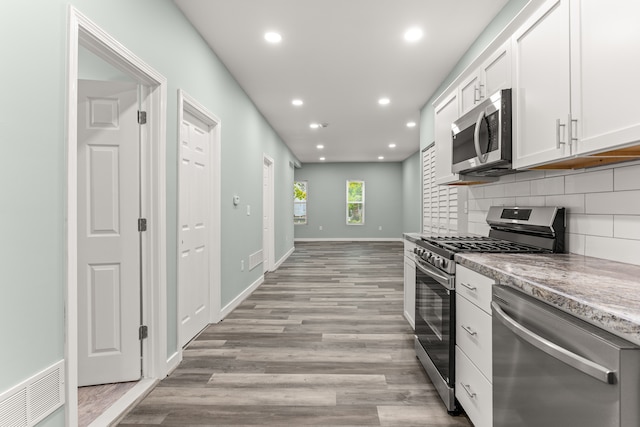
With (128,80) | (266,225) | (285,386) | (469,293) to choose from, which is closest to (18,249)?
(128,80)

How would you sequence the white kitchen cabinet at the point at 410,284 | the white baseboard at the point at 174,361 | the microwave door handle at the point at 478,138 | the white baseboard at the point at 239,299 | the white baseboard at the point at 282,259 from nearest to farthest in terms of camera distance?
1. the microwave door handle at the point at 478,138
2. the white baseboard at the point at 174,361
3. the white kitchen cabinet at the point at 410,284
4. the white baseboard at the point at 239,299
5. the white baseboard at the point at 282,259

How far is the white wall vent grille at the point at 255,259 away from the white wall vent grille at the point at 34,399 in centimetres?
334

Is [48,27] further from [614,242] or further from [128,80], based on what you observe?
[614,242]

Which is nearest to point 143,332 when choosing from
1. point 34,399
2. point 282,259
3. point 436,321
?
point 34,399

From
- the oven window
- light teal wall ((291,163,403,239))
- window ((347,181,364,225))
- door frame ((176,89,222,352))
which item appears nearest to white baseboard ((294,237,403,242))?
light teal wall ((291,163,403,239))

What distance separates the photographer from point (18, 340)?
1304 mm

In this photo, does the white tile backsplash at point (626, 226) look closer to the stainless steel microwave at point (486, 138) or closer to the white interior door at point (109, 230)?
the stainless steel microwave at point (486, 138)

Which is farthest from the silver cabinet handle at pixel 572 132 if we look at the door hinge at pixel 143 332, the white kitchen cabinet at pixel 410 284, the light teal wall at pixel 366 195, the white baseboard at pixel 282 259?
the light teal wall at pixel 366 195

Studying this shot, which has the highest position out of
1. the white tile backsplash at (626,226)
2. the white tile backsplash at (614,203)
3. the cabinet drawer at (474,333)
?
the white tile backsplash at (614,203)

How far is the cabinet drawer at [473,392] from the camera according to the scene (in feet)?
5.06

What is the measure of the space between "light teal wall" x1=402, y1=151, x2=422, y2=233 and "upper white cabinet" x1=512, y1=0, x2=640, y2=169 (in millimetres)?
7453

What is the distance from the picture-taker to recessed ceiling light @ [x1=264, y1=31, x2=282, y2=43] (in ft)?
9.93

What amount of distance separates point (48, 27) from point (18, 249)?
926 mm

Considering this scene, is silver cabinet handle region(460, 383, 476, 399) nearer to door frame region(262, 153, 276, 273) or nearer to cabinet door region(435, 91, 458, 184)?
cabinet door region(435, 91, 458, 184)
